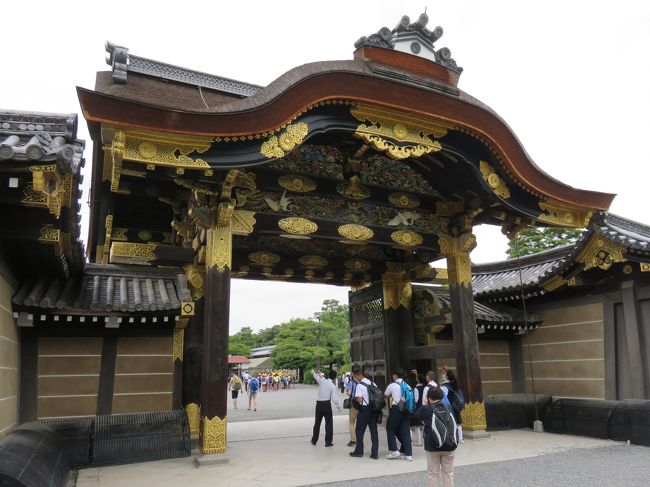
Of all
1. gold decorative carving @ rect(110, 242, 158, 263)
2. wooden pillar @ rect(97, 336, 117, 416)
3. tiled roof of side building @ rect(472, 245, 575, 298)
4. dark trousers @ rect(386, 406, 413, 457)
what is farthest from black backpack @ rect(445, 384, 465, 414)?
gold decorative carving @ rect(110, 242, 158, 263)

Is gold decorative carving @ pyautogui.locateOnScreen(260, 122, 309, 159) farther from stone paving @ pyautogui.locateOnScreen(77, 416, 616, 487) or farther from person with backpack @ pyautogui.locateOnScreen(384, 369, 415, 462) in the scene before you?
stone paving @ pyautogui.locateOnScreen(77, 416, 616, 487)

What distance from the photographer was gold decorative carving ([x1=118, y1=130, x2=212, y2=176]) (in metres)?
6.51

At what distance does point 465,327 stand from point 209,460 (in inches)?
214

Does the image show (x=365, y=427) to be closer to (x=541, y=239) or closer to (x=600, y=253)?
(x=600, y=253)

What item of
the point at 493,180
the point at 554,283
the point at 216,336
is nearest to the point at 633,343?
the point at 554,283

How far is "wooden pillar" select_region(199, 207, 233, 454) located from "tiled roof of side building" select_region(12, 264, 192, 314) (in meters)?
0.85

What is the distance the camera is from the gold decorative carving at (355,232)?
29.6ft

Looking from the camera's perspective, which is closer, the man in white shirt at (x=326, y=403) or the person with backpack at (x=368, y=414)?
the person with backpack at (x=368, y=414)

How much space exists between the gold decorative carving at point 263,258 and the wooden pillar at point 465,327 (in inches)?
148

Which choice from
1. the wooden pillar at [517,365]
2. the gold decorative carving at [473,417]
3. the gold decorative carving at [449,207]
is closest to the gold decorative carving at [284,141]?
the gold decorative carving at [449,207]

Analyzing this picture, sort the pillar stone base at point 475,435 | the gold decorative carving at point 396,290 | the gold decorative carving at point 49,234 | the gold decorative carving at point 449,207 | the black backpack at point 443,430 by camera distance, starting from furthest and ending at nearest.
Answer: the gold decorative carving at point 396,290, the gold decorative carving at point 449,207, the pillar stone base at point 475,435, the gold decorative carving at point 49,234, the black backpack at point 443,430

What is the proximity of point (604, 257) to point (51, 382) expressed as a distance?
1054 cm

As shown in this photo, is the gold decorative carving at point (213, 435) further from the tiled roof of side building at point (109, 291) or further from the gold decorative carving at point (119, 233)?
the gold decorative carving at point (119, 233)

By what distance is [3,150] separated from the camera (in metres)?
4.00
